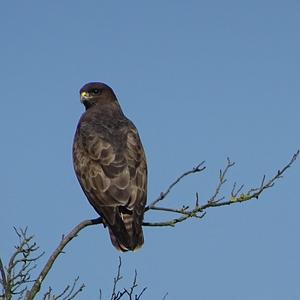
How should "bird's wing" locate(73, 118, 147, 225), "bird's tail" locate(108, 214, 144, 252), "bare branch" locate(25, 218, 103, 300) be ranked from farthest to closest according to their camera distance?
"bird's wing" locate(73, 118, 147, 225) < "bird's tail" locate(108, 214, 144, 252) < "bare branch" locate(25, 218, 103, 300)

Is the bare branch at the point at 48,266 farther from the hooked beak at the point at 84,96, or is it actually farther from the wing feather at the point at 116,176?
the hooked beak at the point at 84,96

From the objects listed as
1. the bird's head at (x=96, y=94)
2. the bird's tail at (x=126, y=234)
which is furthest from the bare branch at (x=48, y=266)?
the bird's head at (x=96, y=94)

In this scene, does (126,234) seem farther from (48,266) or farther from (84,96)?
(84,96)

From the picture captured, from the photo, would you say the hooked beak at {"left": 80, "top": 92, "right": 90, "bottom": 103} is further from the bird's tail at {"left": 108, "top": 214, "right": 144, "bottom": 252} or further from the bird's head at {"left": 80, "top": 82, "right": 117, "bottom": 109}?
the bird's tail at {"left": 108, "top": 214, "right": 144, "bottom": 252}

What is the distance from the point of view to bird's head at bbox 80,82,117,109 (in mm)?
11883

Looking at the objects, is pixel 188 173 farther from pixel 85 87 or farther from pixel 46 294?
pixel 85 87

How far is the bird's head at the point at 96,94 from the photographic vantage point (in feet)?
39.0

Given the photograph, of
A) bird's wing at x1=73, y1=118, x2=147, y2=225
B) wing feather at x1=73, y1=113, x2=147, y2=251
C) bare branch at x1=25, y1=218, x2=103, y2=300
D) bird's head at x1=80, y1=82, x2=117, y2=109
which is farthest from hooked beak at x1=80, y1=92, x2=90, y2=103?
bare branch at x1=25, y1=218, x2=103, y2=300

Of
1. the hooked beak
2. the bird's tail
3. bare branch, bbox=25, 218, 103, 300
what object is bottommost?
Result: bare branch, bbox=25, 218, 103, 300

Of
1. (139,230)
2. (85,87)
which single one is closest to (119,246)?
(139,230)

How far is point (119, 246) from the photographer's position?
8.29 metres

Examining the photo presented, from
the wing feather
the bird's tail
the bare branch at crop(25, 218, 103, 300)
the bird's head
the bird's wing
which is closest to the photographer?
the bare branch at crop(25, 218, 103, 300)

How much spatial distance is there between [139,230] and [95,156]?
1.47m

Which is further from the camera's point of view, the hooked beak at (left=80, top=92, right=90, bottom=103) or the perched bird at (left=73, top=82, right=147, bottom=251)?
the hooked beak at (left=80, top=92, right=90, bottom=103)
